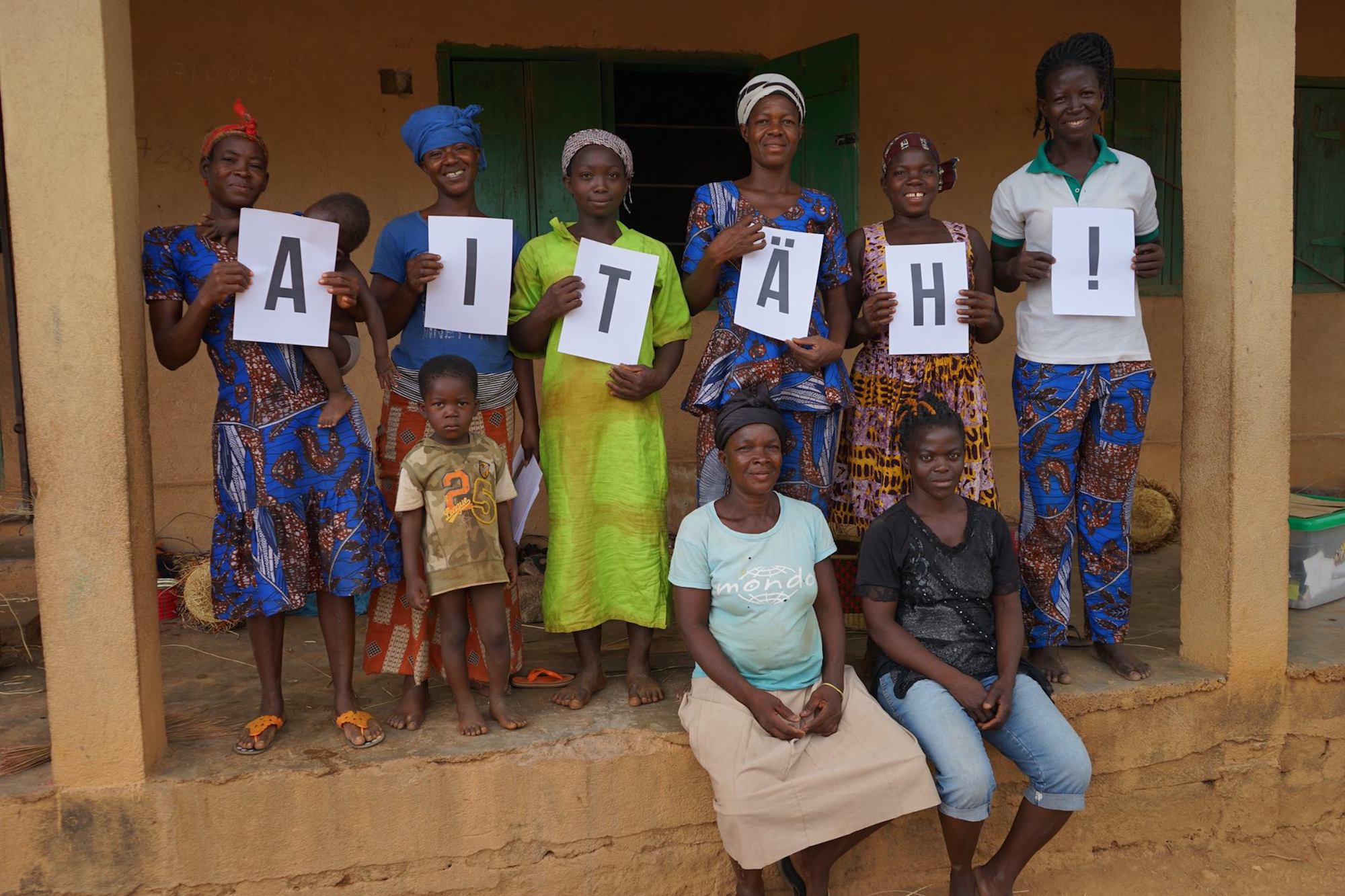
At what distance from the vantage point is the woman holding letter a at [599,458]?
3.41 metres

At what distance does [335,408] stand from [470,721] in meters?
0.99

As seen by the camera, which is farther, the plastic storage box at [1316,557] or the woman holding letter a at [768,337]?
the plastic storage box at [1316,557]

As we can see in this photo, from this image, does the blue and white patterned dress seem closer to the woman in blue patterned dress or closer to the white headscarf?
the woman in blue patterned dress

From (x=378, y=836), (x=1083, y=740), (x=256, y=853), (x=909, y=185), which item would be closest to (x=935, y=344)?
(x=909, y=185)

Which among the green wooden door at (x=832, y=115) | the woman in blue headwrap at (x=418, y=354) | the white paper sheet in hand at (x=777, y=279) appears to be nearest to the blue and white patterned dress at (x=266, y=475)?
the woman in blue headwrap at (x=418, y=354)

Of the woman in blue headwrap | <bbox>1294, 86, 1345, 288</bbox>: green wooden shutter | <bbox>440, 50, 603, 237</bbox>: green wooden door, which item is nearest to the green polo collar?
the woman in blue headwrap

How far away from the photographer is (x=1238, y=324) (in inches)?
140

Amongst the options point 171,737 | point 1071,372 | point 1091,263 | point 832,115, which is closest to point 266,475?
point 171,737

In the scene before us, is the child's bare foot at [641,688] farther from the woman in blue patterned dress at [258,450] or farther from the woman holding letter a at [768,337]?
the woman in blue patterned dress at [258,450]

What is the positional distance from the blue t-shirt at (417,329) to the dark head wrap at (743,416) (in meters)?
0.77

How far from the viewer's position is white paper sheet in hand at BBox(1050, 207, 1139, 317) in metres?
3.45

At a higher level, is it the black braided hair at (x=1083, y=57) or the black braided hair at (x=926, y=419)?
the black braided hair at (x=1083, y=57)

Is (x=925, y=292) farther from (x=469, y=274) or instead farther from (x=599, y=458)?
(x=469, y=274)

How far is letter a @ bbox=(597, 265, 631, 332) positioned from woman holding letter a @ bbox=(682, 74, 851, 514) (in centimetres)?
23
